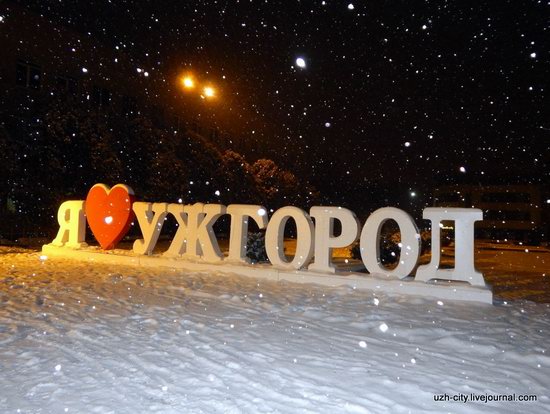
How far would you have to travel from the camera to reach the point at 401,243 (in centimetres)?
929

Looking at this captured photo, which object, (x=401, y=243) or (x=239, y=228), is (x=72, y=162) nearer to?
(x=239, y=228)

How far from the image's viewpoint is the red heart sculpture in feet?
42.8

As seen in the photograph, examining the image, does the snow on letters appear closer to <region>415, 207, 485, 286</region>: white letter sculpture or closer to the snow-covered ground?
<region>415, 207, 485, 286</region>: white letter sculpture

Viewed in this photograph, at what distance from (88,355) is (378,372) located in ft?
10.1

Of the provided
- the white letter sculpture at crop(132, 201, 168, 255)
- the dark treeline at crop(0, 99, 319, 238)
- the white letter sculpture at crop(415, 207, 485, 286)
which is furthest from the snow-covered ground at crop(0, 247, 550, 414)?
the dark treeline at crop(0, 99, 319, 238)

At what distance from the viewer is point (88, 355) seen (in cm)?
486

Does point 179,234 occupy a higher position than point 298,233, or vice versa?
point 298,233

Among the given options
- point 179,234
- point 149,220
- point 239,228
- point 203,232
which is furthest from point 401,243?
point 149,220

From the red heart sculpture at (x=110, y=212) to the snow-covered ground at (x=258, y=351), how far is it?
4459 mm

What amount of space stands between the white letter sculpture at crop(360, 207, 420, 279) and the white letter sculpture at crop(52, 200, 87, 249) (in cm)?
926

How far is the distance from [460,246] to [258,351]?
5388mm

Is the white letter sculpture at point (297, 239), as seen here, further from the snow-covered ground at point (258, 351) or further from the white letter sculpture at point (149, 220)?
the white letter sculpture at point (149, 220)

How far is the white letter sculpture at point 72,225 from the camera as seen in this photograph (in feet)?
47.1

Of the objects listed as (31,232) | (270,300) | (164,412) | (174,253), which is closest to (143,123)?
(31,232)
